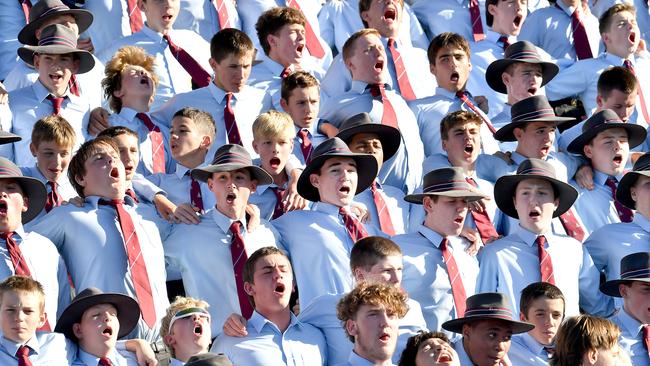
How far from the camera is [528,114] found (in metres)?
12.2

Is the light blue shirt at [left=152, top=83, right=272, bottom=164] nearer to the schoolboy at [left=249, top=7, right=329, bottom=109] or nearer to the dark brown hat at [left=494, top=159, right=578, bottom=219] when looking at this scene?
the schoolboy at [left=249, top=7, right=329, bottom=109]

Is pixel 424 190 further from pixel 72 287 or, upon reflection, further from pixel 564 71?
pixel 564 71

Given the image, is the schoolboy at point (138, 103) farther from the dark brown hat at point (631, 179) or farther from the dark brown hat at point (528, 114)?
the dark brown hat at point (631, 179)

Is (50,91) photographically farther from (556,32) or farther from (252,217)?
(556,32)

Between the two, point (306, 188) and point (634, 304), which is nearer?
point (634, 304)

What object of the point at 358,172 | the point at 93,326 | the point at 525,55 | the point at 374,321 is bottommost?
the point at 93,326

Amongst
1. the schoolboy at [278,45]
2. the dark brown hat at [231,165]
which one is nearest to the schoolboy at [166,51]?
the schoolboy at [278,45]

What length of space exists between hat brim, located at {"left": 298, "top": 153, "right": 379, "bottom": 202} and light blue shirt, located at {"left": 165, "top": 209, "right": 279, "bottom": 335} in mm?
452

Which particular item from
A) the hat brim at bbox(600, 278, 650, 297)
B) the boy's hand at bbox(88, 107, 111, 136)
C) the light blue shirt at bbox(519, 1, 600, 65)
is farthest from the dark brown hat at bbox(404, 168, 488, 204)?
the light blue shirt at bbox(519, 1, 600, 65)

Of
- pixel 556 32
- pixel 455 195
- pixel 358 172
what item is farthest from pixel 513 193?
pixel 556 32

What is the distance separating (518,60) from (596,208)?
1297 millimetres

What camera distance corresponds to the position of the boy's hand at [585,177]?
40.4 feet

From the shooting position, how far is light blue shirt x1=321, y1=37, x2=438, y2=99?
12.7 metres

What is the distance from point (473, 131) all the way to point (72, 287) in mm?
2894
